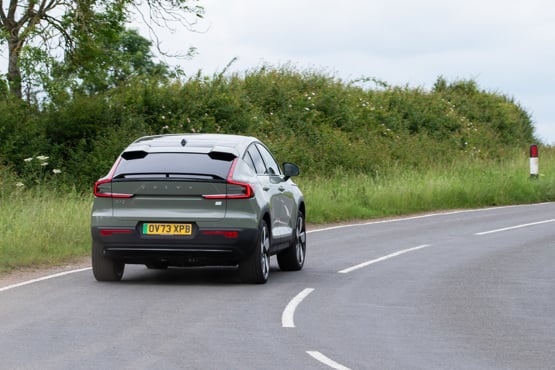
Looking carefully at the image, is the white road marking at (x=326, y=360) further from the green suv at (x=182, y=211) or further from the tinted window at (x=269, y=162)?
the tinted window at (x=269, y=162)

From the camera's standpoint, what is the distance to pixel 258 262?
13.8 m

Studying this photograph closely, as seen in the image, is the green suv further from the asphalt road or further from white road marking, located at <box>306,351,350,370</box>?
white road marking, located at <box>306,351,350,370</box>

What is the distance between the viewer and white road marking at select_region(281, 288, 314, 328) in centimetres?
1086

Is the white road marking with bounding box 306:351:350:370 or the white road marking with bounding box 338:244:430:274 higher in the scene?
the white road marking with bounding box 338:244:430:274

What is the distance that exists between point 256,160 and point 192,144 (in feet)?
3.38

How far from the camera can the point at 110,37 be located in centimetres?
3044

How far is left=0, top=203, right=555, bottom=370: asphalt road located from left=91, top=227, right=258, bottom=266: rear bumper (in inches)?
14.7

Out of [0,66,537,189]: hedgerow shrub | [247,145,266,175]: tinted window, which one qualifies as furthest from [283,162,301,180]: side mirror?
[0,66,537,189]: hedgerow shrub

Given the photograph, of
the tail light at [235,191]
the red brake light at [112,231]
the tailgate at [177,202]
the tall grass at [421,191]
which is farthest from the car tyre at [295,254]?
the tall grass at [421,191]

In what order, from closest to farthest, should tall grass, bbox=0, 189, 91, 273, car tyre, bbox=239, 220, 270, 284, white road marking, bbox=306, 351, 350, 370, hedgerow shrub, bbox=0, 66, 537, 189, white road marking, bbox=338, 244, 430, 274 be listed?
white road marking, bbox=306, 351, 350, 370 < car tyre, bbox=239, 220, 270, 284 < white road marking, bbox=338, 244, 430, 274 < tall grass, bbox=0, 189, 91, 273 < hedgerow shrub, bbox=0, 66, 537, 189

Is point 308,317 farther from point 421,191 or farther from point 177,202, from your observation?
point 421,191

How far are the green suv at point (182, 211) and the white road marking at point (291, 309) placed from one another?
0.79 metres

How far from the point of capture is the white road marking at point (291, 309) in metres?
10.9

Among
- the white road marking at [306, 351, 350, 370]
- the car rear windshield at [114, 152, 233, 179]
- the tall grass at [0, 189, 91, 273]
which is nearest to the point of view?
the white road marking at [306, 351, 350, 370]
